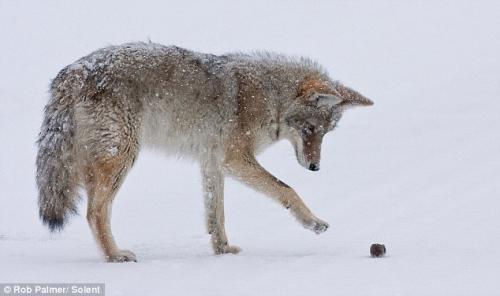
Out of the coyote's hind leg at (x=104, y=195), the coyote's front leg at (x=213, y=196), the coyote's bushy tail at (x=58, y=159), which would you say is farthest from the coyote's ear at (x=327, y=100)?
the coyote's bushy tail at (x=58, y=159)

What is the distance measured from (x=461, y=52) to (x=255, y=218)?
12.4m

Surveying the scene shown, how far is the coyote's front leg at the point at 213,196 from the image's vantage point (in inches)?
293

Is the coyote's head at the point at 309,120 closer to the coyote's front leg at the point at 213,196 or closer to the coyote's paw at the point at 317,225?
the coyote's front leg at the point at 213,196

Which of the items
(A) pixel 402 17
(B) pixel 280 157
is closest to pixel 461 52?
(A) pixel 402 17

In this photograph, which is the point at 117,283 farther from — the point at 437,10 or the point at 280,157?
the point at 437,10

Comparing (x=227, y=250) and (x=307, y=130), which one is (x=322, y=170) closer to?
(x=307, y=130)

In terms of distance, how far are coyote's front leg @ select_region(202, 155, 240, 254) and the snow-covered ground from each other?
0.73 feet

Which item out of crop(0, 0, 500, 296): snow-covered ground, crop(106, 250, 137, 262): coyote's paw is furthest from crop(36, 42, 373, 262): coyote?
crop(0, 0, 500, 296): snow-covered ground

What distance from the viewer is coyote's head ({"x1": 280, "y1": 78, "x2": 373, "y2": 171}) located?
764 cm

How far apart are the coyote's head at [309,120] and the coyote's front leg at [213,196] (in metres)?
0.78

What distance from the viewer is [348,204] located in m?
9.45

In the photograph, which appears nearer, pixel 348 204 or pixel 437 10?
pixel 348 204

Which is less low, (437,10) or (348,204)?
(437,10)

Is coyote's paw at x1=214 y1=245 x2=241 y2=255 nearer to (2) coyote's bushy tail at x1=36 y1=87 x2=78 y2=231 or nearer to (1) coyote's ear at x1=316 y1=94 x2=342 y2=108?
(2) coyote's bushy tail at x1=36 y1=87 x2=78 y2=231
